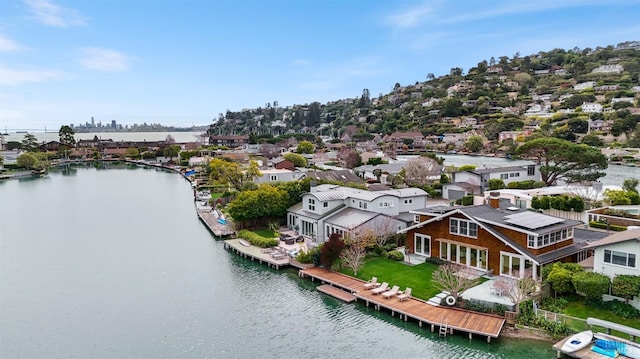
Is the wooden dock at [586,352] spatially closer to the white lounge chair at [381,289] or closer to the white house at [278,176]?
the white lounge chair at [381,289]

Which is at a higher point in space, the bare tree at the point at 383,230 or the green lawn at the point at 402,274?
the bare tree at the point at 383,230

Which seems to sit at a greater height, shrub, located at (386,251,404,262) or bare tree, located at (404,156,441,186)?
bare tree, located at (404,156,441,186)

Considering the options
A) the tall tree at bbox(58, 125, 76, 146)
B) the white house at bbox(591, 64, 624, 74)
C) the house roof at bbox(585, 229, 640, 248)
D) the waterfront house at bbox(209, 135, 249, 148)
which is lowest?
the house roof at bbox(585, 229, 640, 248)

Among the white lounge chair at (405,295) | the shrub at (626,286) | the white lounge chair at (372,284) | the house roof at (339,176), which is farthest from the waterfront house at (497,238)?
the house roof at (339,176)

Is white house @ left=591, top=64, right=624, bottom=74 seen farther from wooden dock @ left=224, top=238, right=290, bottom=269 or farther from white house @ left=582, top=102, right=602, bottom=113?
wooden dock @ left=224, top=238, right=290, bottom=269

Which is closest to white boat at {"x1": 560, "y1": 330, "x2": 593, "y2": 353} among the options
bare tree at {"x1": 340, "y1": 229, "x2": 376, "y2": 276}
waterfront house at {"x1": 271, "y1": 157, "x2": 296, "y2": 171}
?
bare tree at {"x1": 340, "y1": 229, "x2": 376, "y2": 276}
